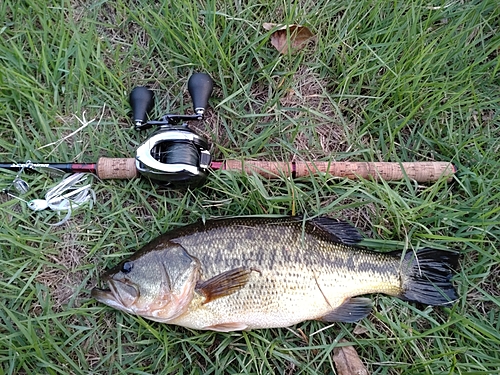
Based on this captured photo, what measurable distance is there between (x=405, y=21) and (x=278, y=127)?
1.37m

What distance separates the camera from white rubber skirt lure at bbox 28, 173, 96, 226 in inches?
124

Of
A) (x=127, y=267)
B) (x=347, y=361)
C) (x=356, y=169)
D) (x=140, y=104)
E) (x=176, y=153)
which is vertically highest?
(x=140, y=104)

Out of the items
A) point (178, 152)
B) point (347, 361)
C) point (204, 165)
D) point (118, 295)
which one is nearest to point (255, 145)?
point (204, 165)

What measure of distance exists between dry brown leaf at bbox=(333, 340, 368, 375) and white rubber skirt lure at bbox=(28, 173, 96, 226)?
2077mm

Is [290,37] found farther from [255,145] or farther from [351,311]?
[351,311]

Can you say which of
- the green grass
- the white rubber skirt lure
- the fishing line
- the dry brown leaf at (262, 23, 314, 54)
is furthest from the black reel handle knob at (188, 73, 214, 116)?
the white rubber skirt lure

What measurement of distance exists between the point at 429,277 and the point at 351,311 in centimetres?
61

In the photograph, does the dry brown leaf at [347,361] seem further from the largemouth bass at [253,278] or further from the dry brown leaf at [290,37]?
the dry brown leaf at [290,37]

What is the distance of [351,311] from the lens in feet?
9.58

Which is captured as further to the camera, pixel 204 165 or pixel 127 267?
pixel 204 165

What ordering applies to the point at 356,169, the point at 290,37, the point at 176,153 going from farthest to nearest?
the point at 290,37 < the point at 356,169 < the point at 176,153

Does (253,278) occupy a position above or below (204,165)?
below

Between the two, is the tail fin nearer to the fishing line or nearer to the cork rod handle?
the cork rod handle

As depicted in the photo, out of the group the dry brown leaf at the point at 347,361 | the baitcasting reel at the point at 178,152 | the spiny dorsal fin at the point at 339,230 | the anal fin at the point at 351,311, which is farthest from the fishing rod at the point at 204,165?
the dry brown leaf at the point at 347,361
